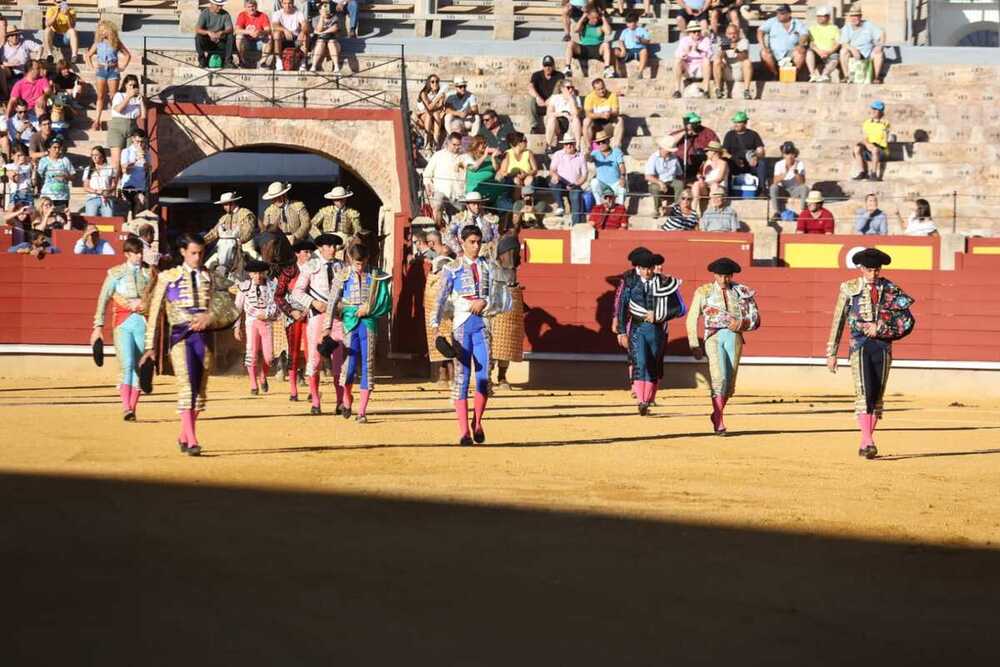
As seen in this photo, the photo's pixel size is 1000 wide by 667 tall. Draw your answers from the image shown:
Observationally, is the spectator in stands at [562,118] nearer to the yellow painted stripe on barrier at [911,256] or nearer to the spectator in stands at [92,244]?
the yellow painted stripe on barrier at [911,256]

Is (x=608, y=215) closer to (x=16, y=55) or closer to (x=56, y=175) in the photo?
(x=56, y=175)

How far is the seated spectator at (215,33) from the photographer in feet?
73.5

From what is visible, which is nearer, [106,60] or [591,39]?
[106,60]

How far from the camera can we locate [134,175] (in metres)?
20.4

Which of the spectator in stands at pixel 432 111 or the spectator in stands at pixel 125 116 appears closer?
the spectator in stands at pixel 125 116

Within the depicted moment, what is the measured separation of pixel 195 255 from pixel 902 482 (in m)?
4.56

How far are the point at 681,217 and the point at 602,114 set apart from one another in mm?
2607

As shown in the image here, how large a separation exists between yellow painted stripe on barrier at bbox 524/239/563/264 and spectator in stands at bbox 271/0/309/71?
4937mm

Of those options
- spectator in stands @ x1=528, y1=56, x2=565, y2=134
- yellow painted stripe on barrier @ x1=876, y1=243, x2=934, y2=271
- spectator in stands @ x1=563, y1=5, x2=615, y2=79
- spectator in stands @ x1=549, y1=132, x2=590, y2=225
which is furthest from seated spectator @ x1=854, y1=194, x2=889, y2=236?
spectator in stands @ x1=563, y1=5, x2=615, y2=79

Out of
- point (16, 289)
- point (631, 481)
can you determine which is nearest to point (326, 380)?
point (16, 289)

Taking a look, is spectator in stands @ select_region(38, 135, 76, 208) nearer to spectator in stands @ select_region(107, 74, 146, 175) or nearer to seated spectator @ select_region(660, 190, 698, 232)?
spectator in stands @ select_region(107, 74, 146, 175)

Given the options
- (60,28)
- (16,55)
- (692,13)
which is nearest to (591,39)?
(692,13)

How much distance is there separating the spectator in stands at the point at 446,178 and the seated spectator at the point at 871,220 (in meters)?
4.51

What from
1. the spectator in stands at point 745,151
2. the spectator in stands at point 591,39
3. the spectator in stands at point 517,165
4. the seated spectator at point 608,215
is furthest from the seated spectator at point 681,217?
the spectator in stands at point 591,39
